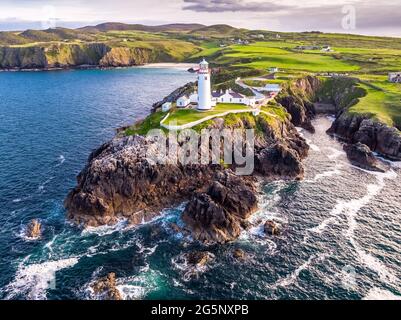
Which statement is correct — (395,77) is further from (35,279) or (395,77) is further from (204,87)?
(35,279)

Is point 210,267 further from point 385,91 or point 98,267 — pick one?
point 385,91

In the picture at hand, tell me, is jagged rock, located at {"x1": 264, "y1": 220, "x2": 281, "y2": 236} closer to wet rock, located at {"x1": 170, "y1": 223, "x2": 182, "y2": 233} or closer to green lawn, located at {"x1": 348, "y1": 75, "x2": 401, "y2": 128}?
wet rock, located at {"x1": 170, "y1": 223, "x2": 182, "y2": 233}

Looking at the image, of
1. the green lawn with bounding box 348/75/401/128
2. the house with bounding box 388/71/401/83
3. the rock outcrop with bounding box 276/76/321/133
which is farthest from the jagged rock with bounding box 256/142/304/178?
the house with bounding box 388/71/401/83

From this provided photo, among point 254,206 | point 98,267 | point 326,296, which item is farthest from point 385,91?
point 98,267

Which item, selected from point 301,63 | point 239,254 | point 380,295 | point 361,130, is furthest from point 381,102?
point 239,254

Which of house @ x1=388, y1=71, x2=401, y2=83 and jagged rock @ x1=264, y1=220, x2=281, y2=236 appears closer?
jagged rock @ x1=264, y1=220, x2=281, y2=236

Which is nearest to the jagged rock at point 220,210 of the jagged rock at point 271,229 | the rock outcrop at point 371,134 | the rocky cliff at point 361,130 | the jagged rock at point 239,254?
the jagged rock at point 239,254
